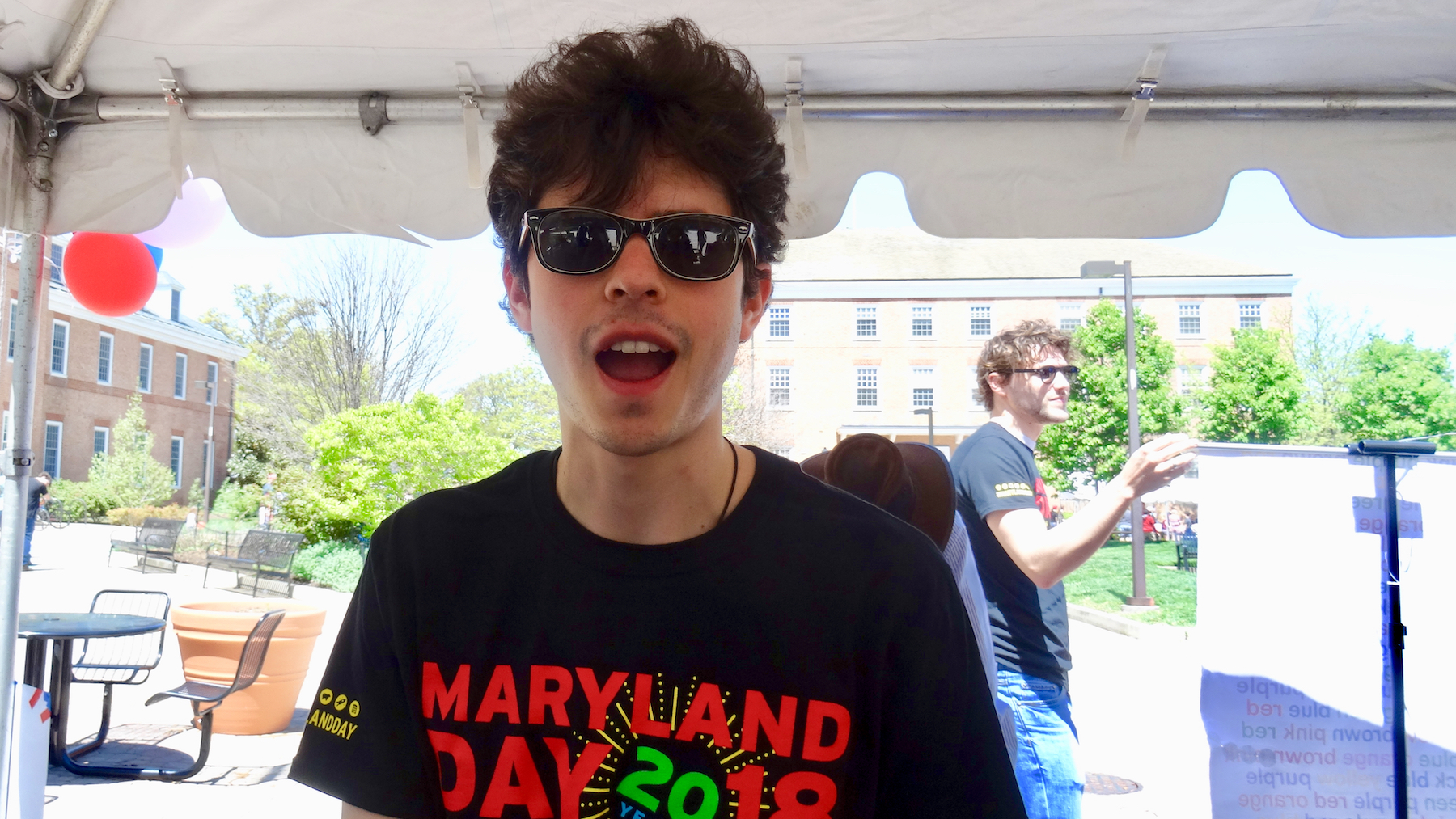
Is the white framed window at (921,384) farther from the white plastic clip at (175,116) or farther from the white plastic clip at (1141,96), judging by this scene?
the white plastic clip at (175,116)

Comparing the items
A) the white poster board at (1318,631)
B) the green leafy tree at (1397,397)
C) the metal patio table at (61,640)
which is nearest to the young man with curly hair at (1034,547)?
the white poster board at (1318,631)

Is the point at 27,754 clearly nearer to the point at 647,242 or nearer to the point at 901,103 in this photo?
the point at 647,242

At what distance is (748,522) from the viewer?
1.18 m

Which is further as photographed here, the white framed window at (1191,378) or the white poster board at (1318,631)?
the white framed window at (1191,378)

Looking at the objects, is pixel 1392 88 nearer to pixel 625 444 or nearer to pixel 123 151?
pixel 625 444

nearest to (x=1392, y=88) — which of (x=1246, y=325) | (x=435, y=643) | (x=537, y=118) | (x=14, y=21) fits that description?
(x=537, y=118)

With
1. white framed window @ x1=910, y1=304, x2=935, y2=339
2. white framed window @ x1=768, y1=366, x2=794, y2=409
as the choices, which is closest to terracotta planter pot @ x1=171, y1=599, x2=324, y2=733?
white framed window @ x1=768, y1=366, x2=794, y2=409

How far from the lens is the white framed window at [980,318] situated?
152 feet

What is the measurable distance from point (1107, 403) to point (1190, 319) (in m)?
12.6

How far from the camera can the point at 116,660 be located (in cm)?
781

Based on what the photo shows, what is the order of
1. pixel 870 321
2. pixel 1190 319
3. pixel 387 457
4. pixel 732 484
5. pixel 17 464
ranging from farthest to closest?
pixel 870 321 → pixel 1190 319 → pixel 387 457 → pixel 17 464 → pixel 732 484

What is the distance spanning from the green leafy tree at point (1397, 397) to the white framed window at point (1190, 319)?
680cm

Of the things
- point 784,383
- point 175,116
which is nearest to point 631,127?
point 175,116

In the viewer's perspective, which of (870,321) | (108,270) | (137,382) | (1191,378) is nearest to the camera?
(108,270)
